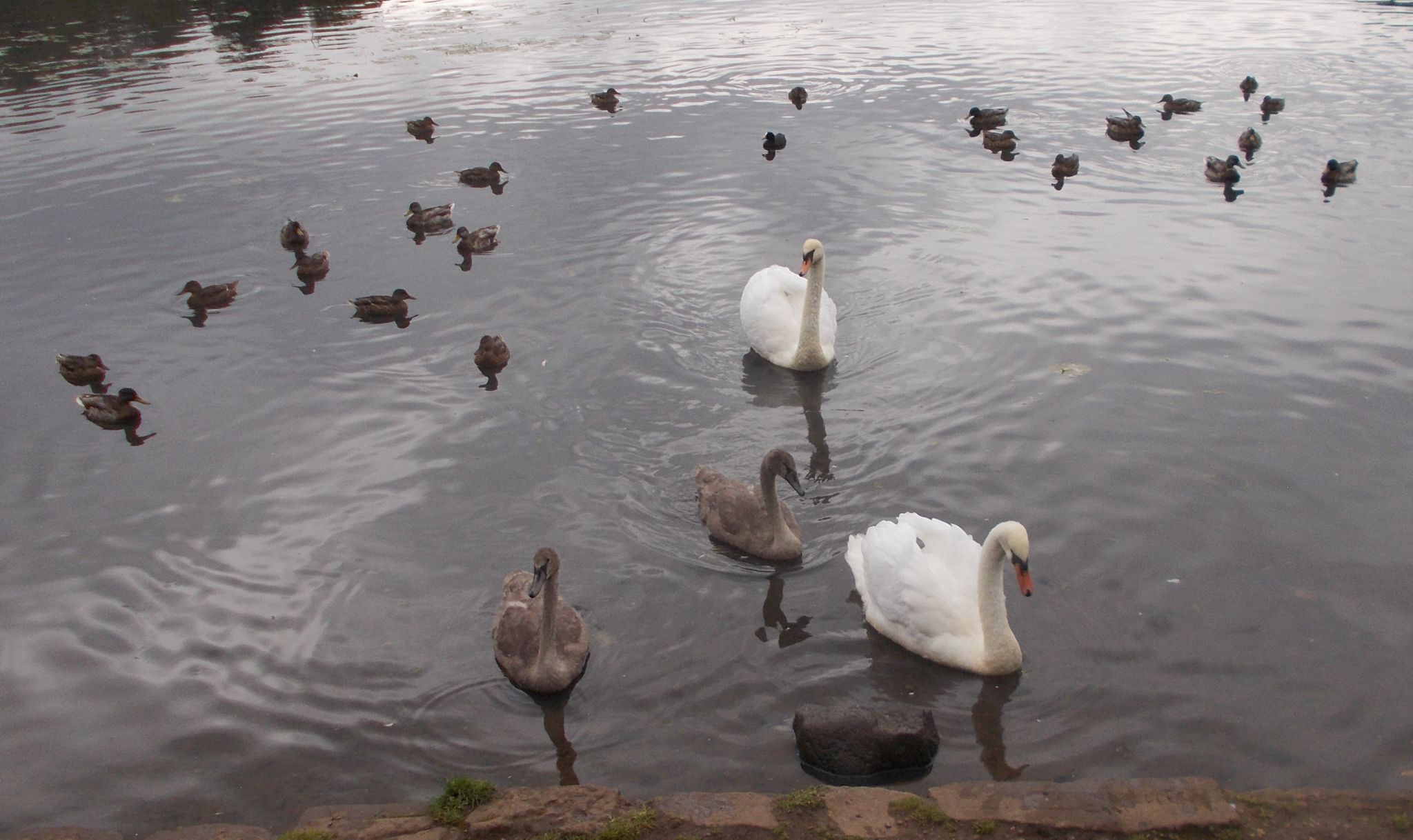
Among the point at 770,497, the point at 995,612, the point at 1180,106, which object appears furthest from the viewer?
the point at 1180,106

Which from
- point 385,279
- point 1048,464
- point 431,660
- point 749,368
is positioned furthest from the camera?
point 385,279

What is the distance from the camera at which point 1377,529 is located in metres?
8.41

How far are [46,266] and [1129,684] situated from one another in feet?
50.1

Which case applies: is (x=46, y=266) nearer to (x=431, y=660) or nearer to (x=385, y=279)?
(x=385, y=279)

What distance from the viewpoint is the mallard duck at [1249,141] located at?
61.5 ft

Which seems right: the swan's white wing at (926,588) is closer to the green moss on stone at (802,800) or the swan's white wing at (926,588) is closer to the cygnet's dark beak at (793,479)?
the cygnet's dark beak at (793,479)

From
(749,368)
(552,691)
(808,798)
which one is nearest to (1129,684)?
(808,798)

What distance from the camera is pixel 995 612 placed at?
700cm

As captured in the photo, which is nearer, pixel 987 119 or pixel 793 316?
pixel 793 316

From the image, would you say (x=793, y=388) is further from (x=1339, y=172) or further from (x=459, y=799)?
(x=1339, y=172)

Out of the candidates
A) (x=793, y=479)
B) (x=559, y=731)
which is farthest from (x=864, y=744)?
(x=793, y=479)

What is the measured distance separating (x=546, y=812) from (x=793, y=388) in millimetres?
6456

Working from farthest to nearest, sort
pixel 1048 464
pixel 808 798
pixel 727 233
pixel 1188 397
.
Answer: pixel 727 233 → pixel 1188 397 → pixel 1048 464 → pixel 808 798

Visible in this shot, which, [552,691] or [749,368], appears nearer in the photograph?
[552,691]
